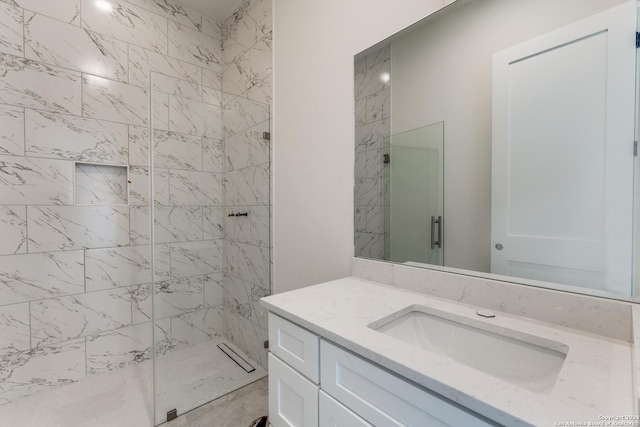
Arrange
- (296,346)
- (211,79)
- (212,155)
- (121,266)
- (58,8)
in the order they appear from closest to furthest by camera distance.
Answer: (296,346), (58,8), (121,266), (212,155), (211,79)

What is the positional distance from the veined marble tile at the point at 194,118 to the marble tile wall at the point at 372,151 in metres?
1.39

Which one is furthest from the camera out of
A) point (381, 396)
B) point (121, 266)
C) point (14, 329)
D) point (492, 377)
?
point (121, 266)

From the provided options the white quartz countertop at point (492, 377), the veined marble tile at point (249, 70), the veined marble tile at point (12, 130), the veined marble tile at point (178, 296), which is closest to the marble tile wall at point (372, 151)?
the white quartz countertop at point (492, 377)

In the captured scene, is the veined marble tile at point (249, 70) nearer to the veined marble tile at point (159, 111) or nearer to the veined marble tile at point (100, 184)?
the veined marble tile at point (159, 111)

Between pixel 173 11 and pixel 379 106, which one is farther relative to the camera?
pixel 173 11

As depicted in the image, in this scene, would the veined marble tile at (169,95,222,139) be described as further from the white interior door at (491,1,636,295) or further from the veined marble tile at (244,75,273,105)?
the white interior door at (491,1,636,295)

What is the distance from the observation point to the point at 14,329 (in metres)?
1.75

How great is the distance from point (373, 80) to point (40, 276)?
93.7 inches

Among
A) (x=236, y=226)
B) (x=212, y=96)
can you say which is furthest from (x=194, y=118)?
(x=236, y=226)

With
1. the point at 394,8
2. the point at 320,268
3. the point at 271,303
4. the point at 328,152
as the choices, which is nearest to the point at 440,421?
the point at 271,303

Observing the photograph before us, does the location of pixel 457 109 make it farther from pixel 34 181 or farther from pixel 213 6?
pixel 34 181

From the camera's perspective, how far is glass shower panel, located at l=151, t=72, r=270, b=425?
6.29 ft

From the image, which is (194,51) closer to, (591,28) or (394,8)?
A: (394,8)

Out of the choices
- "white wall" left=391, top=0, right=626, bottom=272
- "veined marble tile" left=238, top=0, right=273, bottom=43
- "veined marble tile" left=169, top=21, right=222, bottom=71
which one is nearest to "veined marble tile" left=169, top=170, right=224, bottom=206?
"veined marble tile" left=169, top=21, right=222, bottom=71
